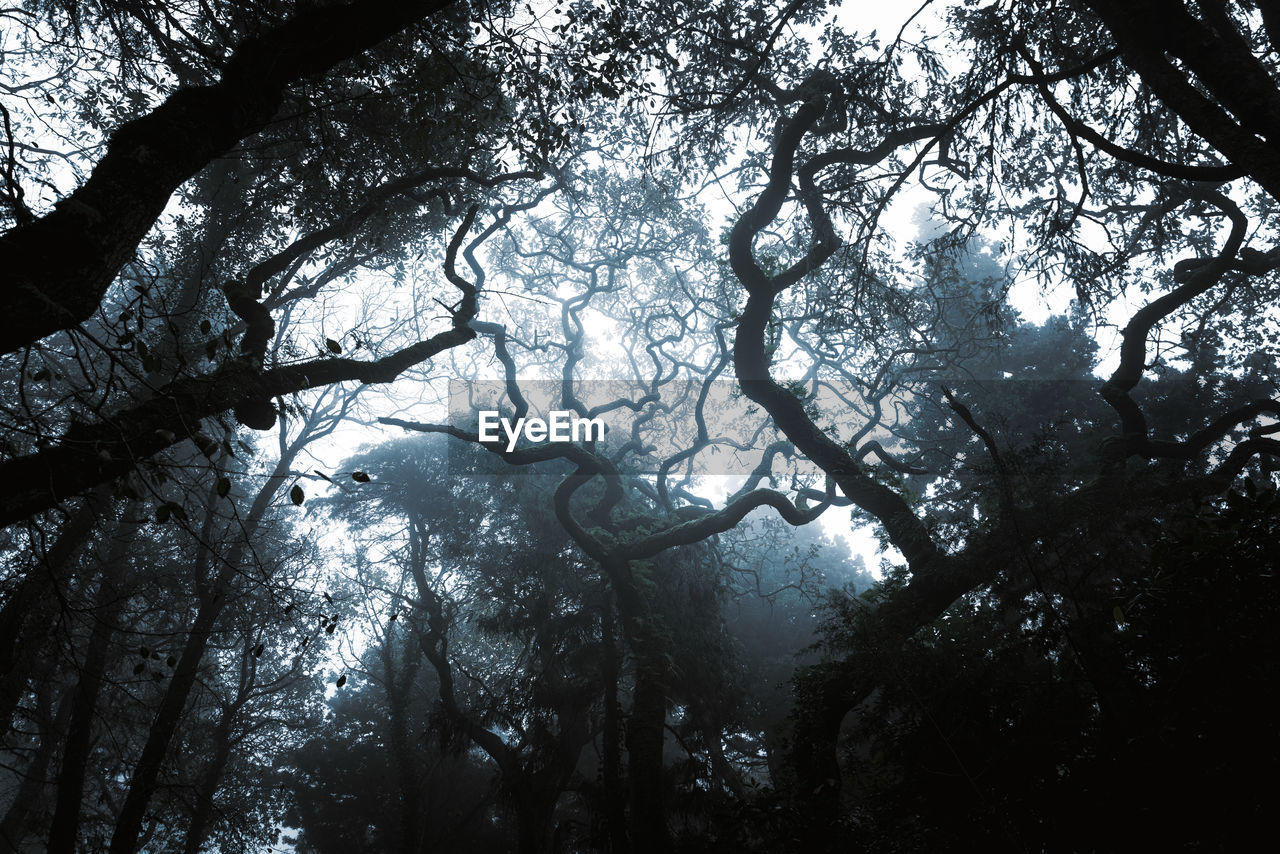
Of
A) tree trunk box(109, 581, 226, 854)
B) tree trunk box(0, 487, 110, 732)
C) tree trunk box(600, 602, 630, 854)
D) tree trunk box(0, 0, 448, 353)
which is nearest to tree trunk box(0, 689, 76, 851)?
tree trunk box(109, 581, 226, 854)

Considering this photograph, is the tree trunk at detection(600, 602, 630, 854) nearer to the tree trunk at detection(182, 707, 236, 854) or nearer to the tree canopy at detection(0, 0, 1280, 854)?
the tree canopy at detection(0, 0, 1280, 854)

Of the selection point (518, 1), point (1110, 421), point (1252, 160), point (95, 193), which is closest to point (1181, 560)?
point (1252, 160)

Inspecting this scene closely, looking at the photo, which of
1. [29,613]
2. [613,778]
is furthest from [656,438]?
[29,613]

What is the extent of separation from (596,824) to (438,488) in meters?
10.9

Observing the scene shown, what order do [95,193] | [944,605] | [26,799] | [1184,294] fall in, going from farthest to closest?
1. [26,799]
2. [1184,294]
3. [944,605]
4. [95,193]

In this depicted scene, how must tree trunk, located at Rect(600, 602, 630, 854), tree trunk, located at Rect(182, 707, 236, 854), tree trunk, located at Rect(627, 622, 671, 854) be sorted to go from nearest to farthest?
tree trunk, located at Rect(627, 622, 671, 854) < tree trunk, located at Rect(600, 602, 630, 854) < tree trunk, located at Rect(182, 707, 236, 854)

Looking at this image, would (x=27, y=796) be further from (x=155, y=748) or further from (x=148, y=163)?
(x=148, y=163)

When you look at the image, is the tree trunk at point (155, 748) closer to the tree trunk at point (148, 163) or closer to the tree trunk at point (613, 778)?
the tree trunk at point (613, 778)

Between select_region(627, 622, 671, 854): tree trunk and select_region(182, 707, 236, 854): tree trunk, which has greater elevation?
select_region(182, 707, 236, 854): tree trunk

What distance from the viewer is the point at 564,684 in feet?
40.1

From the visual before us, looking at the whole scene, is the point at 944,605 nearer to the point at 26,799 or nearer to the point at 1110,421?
the point at 1110,421

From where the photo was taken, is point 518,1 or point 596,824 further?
point 596,824

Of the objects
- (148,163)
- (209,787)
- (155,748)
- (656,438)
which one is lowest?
(148,163)

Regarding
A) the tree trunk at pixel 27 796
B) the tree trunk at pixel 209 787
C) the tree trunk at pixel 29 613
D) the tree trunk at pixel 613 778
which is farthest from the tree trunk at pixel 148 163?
the tree trunk at pixel 209 787
